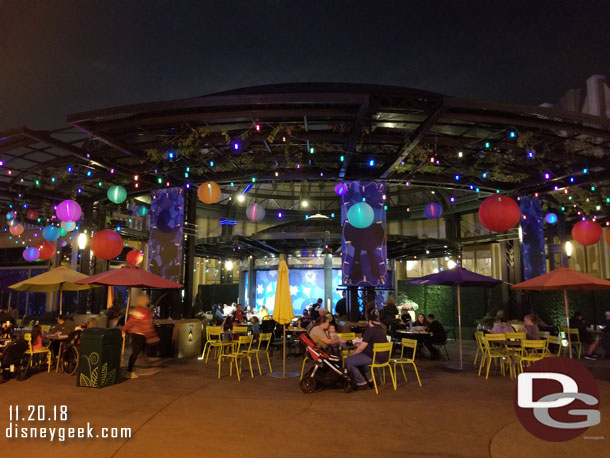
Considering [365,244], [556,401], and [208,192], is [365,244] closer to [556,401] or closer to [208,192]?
[208,192]

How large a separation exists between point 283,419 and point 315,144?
6974 millimetres

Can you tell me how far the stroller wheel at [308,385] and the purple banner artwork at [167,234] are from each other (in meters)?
6.05

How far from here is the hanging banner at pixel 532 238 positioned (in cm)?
1284

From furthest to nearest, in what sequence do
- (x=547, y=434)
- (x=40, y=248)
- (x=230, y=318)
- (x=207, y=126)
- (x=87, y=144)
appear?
1. (x=40, y=248)
2. (x=230, y=318)
3. (x=87, y=144)
4. (x=207, y=126)
5. (x=547, y=434)

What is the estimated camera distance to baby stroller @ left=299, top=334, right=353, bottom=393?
6.82 m

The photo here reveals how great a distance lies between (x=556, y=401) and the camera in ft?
16.2

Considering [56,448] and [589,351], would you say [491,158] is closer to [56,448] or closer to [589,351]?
[589,351]

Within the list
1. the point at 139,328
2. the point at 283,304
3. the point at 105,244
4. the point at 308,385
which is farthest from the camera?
the point at 105,244

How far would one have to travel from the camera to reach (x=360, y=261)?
11430mm

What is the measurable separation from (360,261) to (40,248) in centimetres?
1047

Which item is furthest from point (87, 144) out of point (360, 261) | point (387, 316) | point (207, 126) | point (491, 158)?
point (491, 158)

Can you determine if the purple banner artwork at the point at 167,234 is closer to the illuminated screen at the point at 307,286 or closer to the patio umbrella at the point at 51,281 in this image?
the patio umbrella at the point at 51,281

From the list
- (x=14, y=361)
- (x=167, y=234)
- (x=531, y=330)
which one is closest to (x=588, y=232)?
(x=531, y=330)

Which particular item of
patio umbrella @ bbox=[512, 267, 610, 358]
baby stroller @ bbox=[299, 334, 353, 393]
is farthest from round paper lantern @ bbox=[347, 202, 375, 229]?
patio umbrella @ bbox=[512, 267, 610, 358]
